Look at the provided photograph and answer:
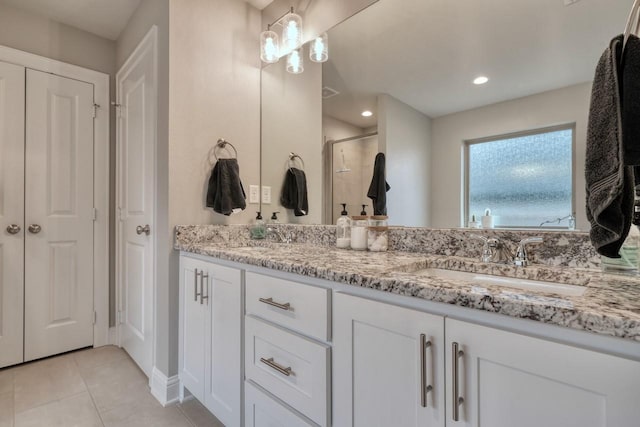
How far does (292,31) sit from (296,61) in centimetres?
16

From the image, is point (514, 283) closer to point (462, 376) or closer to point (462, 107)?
point (462, 376)

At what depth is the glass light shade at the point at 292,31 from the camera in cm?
184

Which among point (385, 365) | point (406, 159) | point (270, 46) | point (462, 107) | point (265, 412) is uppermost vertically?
point (270, 46)

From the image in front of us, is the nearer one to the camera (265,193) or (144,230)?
(144,230)

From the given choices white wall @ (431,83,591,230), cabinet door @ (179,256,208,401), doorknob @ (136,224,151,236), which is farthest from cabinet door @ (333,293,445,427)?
doorknob @ (136,224,151,236)

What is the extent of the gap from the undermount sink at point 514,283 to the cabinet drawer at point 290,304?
0.35m

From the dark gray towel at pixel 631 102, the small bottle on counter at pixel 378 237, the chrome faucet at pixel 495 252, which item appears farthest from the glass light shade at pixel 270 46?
the dark gray towel at pixel 631 102

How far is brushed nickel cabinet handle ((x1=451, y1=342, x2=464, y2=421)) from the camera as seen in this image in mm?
639

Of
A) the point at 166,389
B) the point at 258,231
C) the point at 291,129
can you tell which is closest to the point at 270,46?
the point at 291,129

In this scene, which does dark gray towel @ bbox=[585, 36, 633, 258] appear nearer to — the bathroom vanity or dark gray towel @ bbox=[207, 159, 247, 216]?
the bathroom vanity

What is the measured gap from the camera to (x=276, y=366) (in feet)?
3.47

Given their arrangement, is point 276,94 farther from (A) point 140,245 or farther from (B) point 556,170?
(B) point 556,170

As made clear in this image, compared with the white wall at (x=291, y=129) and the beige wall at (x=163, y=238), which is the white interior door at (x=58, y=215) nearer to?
the beige wall at (x=163, y=238)

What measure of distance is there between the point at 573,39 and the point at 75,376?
2957 mm
